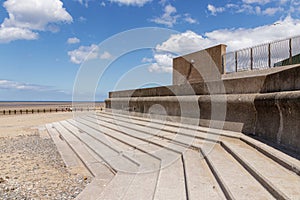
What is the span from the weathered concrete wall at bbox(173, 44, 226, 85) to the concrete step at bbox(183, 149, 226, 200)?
5973 millimetres

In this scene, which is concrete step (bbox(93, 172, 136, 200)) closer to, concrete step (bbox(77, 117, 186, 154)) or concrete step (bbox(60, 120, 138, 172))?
concrete step (bbox(60, 120, 138, 172))

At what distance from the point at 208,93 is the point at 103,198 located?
5.07 m

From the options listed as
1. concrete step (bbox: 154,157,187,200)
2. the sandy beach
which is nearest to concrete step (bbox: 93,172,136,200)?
concrete step (bbox: 154,157,187,200)

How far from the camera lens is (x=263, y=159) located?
4.09 meters

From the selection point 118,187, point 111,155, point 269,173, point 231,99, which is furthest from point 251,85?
point 118,187

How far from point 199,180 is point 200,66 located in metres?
7.80

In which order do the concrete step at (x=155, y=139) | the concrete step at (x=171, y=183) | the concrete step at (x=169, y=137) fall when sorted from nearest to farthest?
1. the concrete step at (x=171, y=183)
2. the concrete step at (x=155, y=139)
3. the concrete step at (x=169, y=137)

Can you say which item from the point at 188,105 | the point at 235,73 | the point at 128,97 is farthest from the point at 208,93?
the point at 128,97

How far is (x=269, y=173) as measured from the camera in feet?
11.2

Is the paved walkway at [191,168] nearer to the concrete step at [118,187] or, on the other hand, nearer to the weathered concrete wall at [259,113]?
the concrete step at [118,187]

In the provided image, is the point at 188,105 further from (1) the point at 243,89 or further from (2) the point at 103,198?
(2) the point at 103,198

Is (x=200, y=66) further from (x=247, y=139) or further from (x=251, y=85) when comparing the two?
(x=247, y=139)

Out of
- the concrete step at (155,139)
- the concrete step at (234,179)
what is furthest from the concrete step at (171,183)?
the concrete step at (155,139)

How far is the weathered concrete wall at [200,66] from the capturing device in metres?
10.2
